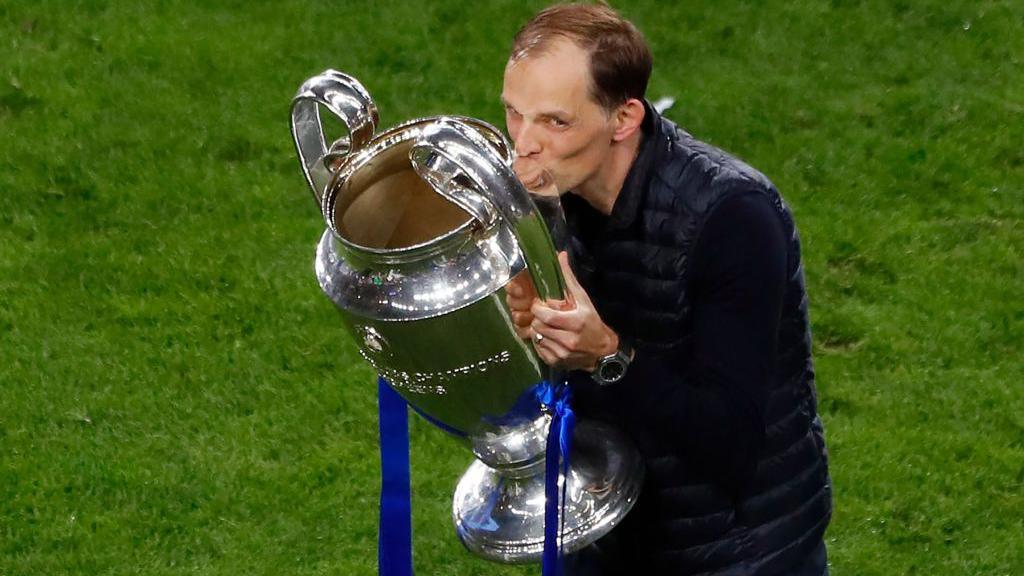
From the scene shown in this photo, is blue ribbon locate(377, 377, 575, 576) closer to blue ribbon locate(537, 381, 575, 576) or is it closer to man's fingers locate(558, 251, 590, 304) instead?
blue ribbon locate(537, 381, 575, 576)

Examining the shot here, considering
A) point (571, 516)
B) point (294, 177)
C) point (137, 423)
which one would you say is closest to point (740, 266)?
point (571, 516)

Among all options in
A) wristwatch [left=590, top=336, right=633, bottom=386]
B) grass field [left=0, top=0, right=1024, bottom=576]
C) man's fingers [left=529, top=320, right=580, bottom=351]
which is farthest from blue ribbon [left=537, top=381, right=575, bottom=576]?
grass field [left=0, top=0, right=1024, bottom=576]

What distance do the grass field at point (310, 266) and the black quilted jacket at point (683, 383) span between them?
1482 mm

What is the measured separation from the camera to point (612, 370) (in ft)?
7.14

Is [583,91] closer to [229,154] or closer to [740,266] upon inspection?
[740,266]

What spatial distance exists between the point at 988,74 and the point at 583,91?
187 inches

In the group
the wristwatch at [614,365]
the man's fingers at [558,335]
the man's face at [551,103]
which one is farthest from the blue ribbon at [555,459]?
the man's face at [551,103]

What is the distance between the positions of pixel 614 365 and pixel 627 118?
15.9 inches

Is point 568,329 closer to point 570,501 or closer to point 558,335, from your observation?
point 558,335

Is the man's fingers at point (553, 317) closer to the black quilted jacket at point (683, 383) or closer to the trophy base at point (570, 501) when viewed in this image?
the black quilted jacket at point (683, 383)

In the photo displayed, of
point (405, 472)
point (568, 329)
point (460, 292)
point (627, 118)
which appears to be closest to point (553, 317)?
point (568, 329)

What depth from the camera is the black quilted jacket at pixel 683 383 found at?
2.31 metres

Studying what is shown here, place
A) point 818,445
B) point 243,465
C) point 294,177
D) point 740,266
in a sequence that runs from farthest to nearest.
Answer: point 294,177 → point 243,465 → point 818,445 → point 740,266

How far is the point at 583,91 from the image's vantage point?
7.29 ft
